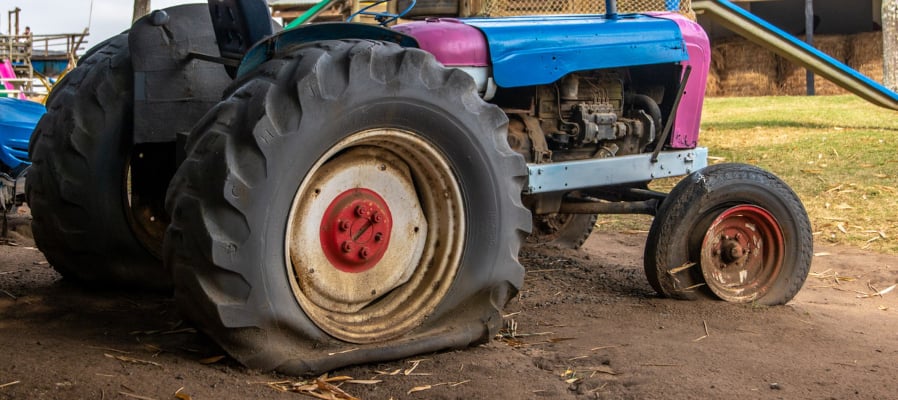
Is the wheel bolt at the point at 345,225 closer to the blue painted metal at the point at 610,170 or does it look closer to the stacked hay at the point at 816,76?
the blue painted metal at the point at 610,170

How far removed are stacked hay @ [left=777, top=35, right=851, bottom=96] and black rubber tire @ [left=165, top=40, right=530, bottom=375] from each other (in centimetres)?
1912

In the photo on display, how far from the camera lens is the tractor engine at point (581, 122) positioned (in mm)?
4684

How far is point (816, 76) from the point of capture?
833 inches

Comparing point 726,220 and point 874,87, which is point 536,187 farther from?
point 874,87

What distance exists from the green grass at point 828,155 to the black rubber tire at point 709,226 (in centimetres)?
239

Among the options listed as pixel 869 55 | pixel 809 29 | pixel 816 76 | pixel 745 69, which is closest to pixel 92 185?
pixel 809 29

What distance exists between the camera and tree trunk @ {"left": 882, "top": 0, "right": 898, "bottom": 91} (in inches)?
586

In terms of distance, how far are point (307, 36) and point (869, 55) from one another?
20016 mm

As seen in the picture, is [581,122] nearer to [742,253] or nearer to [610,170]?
[610,170]

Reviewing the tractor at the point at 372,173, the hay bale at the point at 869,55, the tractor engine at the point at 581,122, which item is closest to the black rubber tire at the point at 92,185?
the tractor at the point at 372,173

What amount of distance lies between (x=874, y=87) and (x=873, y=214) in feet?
17.3

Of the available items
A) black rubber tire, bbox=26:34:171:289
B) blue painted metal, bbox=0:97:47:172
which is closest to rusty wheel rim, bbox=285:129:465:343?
black rubber tire, bbox=26:34:171:289

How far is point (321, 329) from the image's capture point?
132 inches

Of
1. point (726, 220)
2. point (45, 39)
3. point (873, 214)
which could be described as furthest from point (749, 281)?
point (45, 39)
